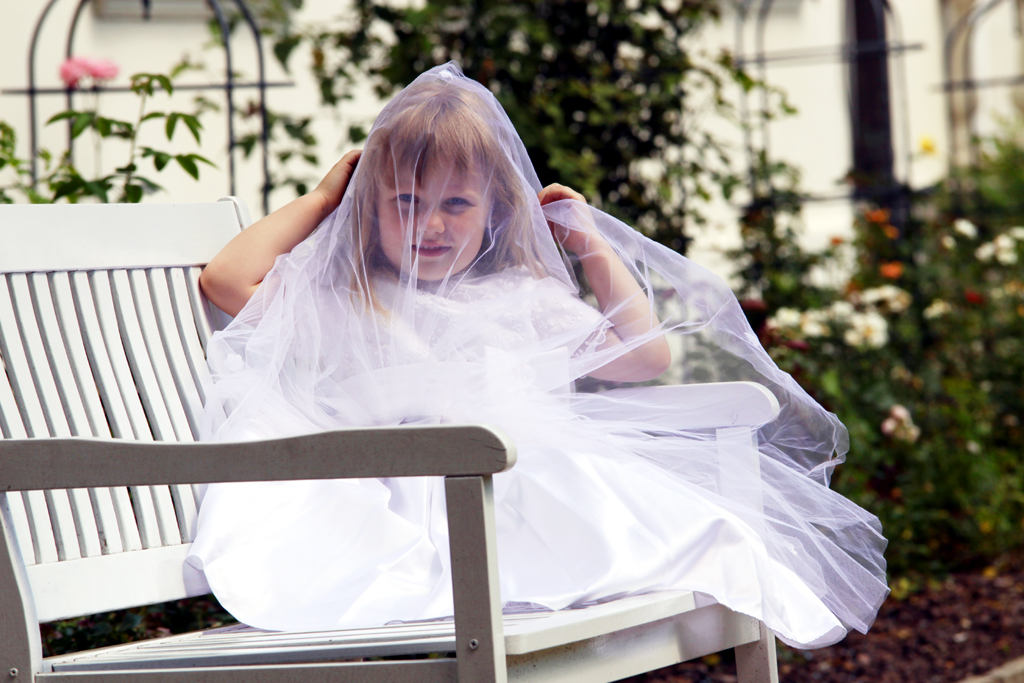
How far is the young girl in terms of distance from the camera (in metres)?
1.63

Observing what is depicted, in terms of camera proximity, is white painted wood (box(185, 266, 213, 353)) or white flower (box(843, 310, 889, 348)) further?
white flower (box(843, 310, 889, 348))

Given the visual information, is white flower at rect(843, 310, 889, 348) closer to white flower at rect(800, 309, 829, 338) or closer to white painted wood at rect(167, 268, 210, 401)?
white flower at rect(800, 309, 829, 338)

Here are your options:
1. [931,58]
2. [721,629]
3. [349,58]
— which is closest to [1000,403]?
[349,58]

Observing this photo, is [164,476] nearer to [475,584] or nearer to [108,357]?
[475,584]

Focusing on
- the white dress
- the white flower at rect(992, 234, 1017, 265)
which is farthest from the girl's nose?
the white flower at rect(992, 234, 1017, 265)

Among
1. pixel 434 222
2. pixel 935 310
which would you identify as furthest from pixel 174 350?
pixel 935 310

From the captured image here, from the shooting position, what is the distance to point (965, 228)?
4.55 meters

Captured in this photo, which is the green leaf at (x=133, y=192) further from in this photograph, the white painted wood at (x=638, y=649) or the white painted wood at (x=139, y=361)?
the white painted wood at (x=638, y=649)

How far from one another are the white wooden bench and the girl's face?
0.40m

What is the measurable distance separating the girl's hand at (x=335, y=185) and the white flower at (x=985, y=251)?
3.33 metres

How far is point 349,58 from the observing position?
3551 millimetres

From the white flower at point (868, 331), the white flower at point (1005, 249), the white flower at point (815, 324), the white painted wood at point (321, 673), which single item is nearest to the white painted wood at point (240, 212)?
the white painted wood at point (321, 673)

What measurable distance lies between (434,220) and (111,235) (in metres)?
0.57

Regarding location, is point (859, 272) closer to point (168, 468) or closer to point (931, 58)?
point (168, 468)
